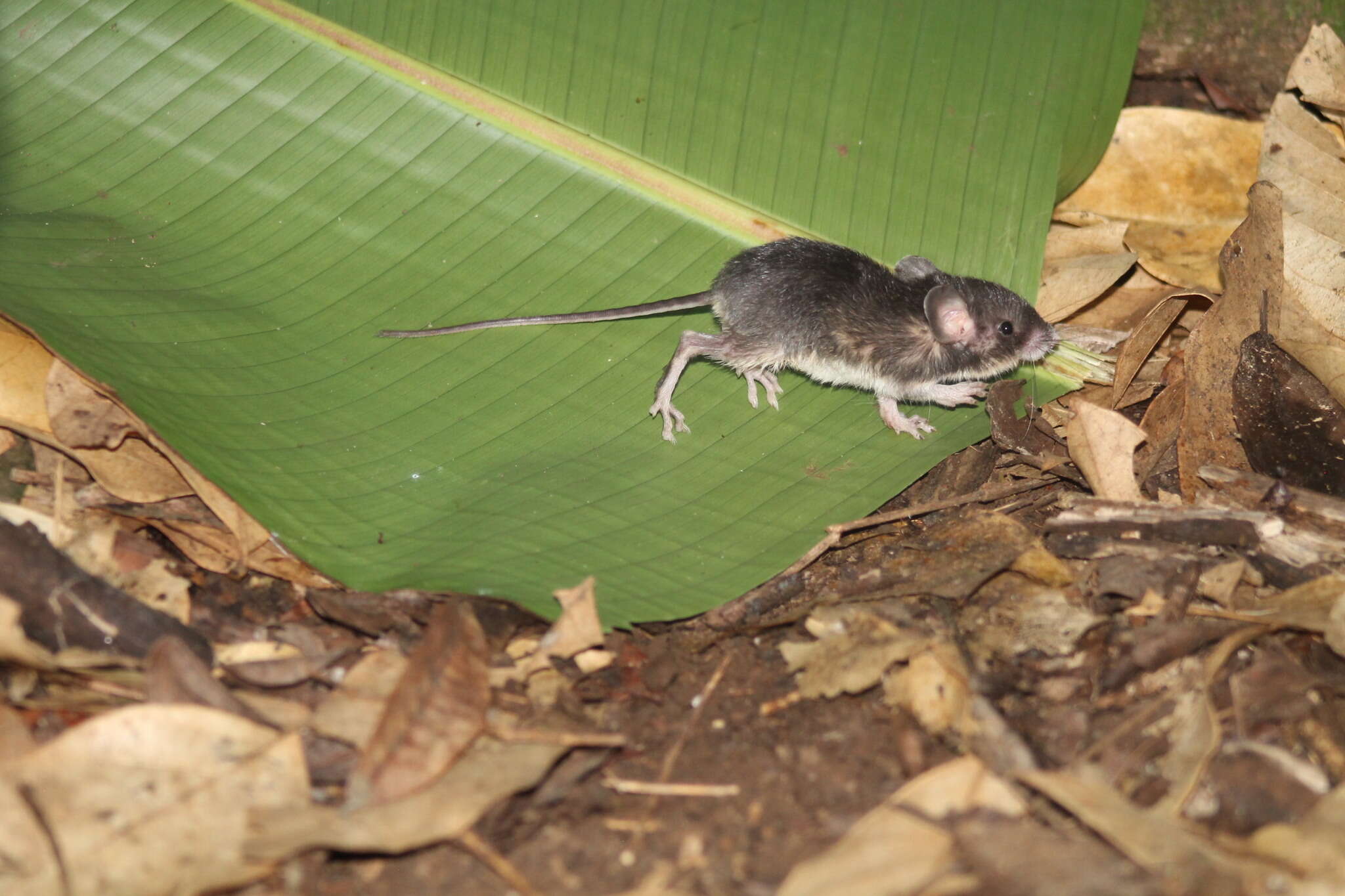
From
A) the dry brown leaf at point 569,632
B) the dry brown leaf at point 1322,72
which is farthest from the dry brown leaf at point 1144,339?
the dry brown leaf at point 569,632

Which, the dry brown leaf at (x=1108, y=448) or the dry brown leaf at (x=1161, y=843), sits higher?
the dry brown leaf at (x=1108, y=448)

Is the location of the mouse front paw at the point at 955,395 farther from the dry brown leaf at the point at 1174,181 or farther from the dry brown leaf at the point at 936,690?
the dry brown leaf at the point at 936,690

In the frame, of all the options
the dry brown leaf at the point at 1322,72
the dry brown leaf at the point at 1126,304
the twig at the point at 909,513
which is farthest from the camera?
the dry brown leaf at the point at 1126,304

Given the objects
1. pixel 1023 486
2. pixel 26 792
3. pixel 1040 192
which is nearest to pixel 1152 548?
pixel 1023 486

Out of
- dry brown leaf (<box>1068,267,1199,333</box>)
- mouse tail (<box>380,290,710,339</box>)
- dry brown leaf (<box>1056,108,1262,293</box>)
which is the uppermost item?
dry brown leaf (<box>1056,108,1262,293</box>)

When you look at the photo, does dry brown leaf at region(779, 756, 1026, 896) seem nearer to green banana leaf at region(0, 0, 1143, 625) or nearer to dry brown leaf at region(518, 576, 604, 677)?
dry brown leaf at region(518, 576, 604, 677)

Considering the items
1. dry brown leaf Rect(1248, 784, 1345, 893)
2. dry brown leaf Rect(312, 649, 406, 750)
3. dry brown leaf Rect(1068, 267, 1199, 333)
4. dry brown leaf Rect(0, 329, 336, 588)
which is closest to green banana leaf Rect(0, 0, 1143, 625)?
dry brown leaf Rect(0, 329, 336, 588)

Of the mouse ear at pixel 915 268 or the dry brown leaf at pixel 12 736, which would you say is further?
the mouse ear at pixel 915 268
